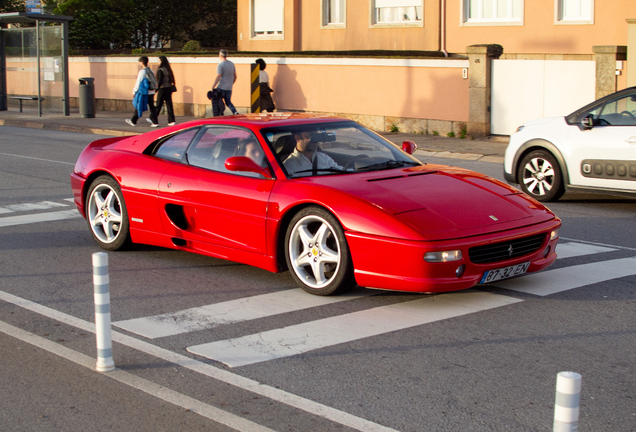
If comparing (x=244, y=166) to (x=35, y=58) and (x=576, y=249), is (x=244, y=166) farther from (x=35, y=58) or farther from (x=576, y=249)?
(x=35, y=58)

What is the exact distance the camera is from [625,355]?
5.23m

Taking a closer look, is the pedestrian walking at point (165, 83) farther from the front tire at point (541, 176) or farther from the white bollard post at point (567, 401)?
the white bollard post at point (567, 401)

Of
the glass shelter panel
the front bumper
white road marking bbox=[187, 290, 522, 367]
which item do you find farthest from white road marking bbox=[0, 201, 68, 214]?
the glass shelter panel

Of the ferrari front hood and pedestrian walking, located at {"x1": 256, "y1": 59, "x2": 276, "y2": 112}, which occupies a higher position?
pedestrian walking, located at {"x1": 256, "y1": 59, "x2": 276, "y2": 112}

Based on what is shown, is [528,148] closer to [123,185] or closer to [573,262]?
[573,262]

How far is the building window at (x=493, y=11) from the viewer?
24.9m

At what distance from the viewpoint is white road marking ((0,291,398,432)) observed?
428 centimetres

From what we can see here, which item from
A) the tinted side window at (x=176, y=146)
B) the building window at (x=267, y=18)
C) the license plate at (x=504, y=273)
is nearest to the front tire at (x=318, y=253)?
the license plate at (x=504, y=273)

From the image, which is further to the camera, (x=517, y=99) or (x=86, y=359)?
(x=517, y=99)

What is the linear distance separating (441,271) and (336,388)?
1619 millimetres

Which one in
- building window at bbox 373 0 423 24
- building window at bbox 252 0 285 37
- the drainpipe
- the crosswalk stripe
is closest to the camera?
the crosswalk stripe

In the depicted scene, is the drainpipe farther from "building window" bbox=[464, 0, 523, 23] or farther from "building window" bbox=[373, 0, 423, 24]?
"building window" bbox=[373, 0, 423, 24]

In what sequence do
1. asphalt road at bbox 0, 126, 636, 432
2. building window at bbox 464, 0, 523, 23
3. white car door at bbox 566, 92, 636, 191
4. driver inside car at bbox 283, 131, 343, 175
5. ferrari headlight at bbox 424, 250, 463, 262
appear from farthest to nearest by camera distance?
1. building window at bbox 464, 0, 523, 23
2. white car door at bbox 566, 92, 636, 191
3. driver inside car at bbox 283, 131, 343, 175
4. ferrari headlight at bbox 424, 250, 463, 262
5. asphalt road at bbox 0, 126, 636, 432

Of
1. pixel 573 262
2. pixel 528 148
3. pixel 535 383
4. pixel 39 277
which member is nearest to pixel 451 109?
pixel 528 148
